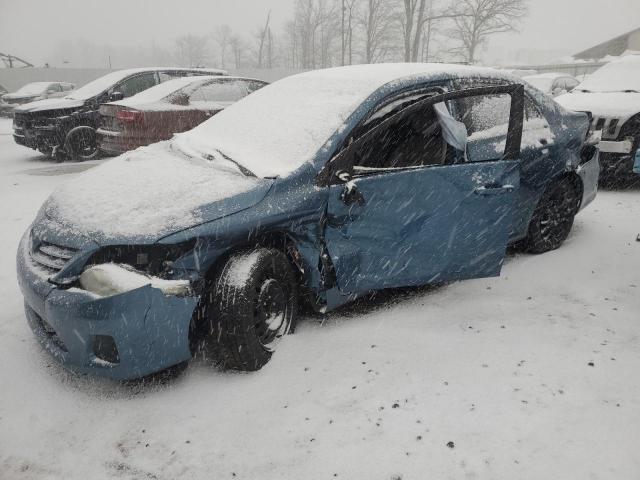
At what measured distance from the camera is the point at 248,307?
250 centimetres

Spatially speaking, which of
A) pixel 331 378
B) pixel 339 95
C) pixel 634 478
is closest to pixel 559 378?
pixel 634 478

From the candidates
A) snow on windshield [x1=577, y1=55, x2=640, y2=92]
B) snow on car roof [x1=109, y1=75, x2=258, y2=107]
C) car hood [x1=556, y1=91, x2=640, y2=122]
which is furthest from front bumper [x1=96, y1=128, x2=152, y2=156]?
snow on windshield [x1=577, y1=55, x2=640, y2=92]

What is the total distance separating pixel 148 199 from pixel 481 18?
1419 inches

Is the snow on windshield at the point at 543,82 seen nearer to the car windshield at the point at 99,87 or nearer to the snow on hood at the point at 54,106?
the car windshield at the point at 99,87

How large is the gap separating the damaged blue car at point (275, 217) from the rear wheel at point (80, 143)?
6104 mm

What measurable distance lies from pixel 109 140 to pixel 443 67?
571cm

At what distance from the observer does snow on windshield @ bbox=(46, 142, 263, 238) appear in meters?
2.40

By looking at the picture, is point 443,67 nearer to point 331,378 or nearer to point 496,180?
point 496,180

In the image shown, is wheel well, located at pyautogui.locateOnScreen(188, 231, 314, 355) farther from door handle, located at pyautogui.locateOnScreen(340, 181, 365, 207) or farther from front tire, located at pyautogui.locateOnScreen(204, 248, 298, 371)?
door handle, located at pyautogui.locateOnScreen(340, 181, 365, 207)

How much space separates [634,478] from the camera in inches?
76.4

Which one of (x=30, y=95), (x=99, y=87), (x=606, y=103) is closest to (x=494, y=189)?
(x=606, y=103)

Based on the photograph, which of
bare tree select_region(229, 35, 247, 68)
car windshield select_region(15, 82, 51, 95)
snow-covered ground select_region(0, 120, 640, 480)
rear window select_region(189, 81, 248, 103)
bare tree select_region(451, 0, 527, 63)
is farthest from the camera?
bare tree select_region(229, 35, 247, 68)

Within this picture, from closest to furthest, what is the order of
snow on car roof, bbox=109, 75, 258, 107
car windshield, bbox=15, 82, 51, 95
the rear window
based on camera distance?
snow on car roof, bbox=109, 75, 258, 107, the rear window, car windshield, bbox=15, 82, 51, 95

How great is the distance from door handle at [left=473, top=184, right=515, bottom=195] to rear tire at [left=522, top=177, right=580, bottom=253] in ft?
3.22
